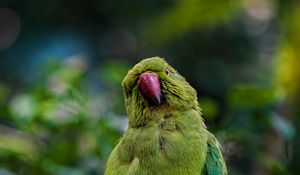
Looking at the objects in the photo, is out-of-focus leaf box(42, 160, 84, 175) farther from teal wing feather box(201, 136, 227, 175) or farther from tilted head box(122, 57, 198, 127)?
teal wing feather box(201, 136, 227, 175)

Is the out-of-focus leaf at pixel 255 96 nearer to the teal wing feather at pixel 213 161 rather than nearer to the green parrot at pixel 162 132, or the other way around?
the green parrot at pixel 162 132

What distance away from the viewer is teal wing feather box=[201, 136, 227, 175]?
2.46 meters

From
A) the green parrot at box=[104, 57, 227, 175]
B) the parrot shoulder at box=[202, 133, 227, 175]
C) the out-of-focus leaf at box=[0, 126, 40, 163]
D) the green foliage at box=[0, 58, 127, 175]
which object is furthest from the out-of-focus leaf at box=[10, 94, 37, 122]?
the parrot shoulder at box=[202, 133, 227, 175]

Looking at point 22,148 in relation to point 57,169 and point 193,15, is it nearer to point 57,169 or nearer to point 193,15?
point 57,169

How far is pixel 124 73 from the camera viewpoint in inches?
130

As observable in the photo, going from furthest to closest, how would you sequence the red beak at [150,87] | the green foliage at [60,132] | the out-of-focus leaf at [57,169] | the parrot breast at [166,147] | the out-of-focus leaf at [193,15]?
the out-of-focus leaf at [193,15], the green foliage at [60,132], the out-of-focus leaf at [57,169], the red beak at [150,87], the parrot breast at [166,147]

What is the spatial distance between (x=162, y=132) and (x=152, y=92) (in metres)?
0.14

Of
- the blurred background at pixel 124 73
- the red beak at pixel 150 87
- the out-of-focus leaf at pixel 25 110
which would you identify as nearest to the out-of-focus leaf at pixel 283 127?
the blurred background at pixel 124 73

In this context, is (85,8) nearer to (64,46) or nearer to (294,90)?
(64,46)

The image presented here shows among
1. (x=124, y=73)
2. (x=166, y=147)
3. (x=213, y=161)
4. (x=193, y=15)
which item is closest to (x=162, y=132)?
(x=166, y=147)

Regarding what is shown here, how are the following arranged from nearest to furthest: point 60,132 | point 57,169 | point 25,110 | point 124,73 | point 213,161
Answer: point 213,161 → point 57,169 → point 25,110 → point 60,132 → point 124,73

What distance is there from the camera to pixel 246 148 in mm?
2979

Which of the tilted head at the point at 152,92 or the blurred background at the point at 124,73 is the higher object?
the tilted head at the point at 152,92

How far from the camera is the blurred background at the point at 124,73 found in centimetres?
293
